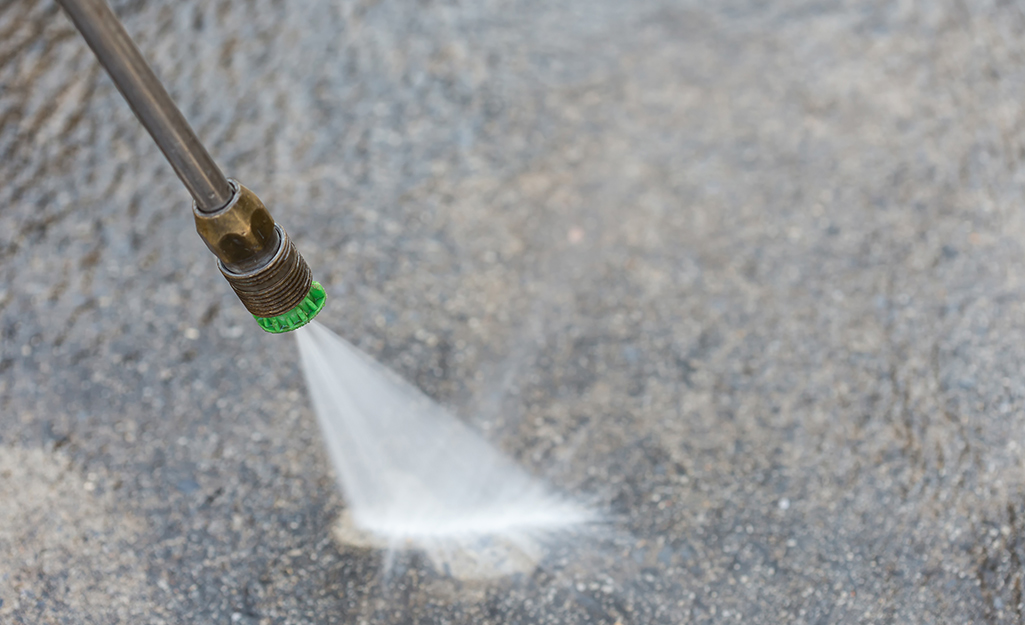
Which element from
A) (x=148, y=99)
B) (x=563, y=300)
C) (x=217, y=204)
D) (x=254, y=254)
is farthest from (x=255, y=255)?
(x=563, y=300)

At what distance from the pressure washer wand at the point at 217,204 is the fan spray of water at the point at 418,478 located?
0.63m

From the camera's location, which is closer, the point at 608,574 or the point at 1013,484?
the point at 608,574

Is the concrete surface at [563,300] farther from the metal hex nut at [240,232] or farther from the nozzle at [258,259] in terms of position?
the metal hex nut at [240,232]

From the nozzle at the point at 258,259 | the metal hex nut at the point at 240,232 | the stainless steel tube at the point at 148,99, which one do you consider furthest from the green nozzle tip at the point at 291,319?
the stainless steel tube at the point at 148,99

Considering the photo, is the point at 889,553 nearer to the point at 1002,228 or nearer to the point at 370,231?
the point at 1002,228

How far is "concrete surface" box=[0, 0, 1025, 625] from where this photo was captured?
63.9 inches

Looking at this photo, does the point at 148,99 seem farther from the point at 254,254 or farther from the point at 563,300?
the point at 563,300

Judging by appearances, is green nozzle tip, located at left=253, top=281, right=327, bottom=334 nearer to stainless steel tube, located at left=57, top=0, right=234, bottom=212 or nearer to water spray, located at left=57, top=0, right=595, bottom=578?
water spray, located at left=57, top=0, right=595, bottom=578

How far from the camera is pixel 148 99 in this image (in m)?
0.97

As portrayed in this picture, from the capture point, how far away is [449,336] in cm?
200

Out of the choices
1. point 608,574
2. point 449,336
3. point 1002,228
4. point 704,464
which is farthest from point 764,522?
point 1002,228

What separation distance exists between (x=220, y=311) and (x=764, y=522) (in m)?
1.50

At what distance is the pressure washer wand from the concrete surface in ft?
2.28

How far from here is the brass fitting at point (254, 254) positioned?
42.2 inches
